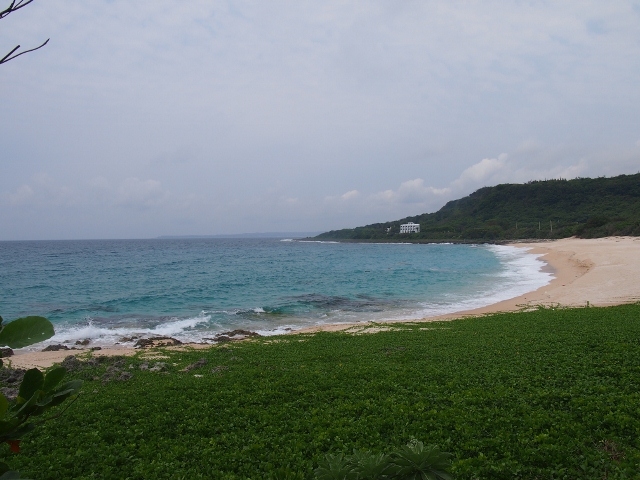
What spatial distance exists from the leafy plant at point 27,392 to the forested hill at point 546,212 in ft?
340

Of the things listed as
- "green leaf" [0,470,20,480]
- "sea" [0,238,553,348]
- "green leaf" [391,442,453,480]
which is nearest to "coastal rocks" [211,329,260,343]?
"sea" [0,238,553,348]

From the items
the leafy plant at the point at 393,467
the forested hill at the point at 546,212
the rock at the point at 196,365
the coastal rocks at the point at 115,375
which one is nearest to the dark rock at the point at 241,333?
the rock at the point at 196,365

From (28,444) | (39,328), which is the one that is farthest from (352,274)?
(39,328)

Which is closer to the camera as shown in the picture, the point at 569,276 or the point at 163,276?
the point at 569,276

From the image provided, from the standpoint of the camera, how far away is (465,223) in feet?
515

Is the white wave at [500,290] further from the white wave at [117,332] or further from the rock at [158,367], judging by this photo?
the rock at [158,367]

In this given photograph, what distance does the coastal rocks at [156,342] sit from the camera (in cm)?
1875

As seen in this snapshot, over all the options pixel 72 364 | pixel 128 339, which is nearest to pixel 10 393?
pixel 72 364

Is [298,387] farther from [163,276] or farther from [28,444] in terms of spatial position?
[163,276]

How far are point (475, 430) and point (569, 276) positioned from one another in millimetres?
35882

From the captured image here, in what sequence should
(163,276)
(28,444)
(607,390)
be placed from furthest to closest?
1. (163,276)
2. (607,390)
3. (28,444)

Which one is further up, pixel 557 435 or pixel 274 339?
Answer: pixel 557 435

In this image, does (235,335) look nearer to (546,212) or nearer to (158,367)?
(158,367)

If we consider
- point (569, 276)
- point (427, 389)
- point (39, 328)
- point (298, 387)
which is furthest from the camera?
point (569, 276)
